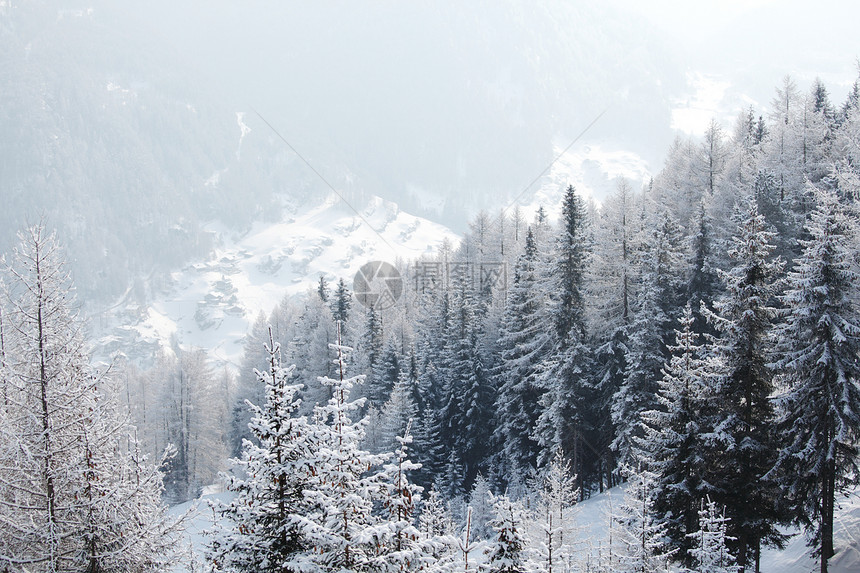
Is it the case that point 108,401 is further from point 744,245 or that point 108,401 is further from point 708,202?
point 708,202

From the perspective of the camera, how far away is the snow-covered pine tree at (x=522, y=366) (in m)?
34.4

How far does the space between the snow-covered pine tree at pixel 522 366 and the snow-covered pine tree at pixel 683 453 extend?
1435cm

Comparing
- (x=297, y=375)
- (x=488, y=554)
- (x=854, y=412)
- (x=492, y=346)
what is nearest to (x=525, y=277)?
(x=492, y=346)

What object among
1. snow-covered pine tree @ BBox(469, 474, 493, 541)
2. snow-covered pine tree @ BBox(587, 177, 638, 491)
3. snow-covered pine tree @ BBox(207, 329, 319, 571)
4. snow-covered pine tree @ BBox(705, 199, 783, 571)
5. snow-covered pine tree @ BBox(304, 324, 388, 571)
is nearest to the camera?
snow-covered pine tree @ BBox(304, 324, 388, 571)

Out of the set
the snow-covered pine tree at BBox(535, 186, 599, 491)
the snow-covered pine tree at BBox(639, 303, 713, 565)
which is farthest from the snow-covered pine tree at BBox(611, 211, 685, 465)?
the snow-covered pine tree at BBox(639, 303, 713, 565)

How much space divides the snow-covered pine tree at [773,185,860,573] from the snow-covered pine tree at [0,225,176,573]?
54.1ft

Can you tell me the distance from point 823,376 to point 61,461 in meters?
18.8

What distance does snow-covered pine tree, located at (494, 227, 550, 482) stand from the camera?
113 feet

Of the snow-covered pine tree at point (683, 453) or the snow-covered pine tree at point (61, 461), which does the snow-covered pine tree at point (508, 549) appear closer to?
the snow-covered pine tree at point (61, 461)

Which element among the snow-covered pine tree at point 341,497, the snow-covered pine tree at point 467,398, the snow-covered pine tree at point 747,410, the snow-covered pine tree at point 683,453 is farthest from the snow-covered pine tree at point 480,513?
the snow-covered pine tree at point 341,497

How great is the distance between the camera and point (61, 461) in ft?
34.7

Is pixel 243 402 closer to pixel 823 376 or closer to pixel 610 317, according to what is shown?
pixel 610 317

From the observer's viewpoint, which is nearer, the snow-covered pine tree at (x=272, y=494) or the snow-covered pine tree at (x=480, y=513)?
the snow-covered pine tree at (x=272, y=494)

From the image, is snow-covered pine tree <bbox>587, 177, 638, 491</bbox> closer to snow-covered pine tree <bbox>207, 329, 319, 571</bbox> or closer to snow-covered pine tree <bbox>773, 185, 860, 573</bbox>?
snow-covered pine tree <bbox>773, 185, 860, 573</bbox>
